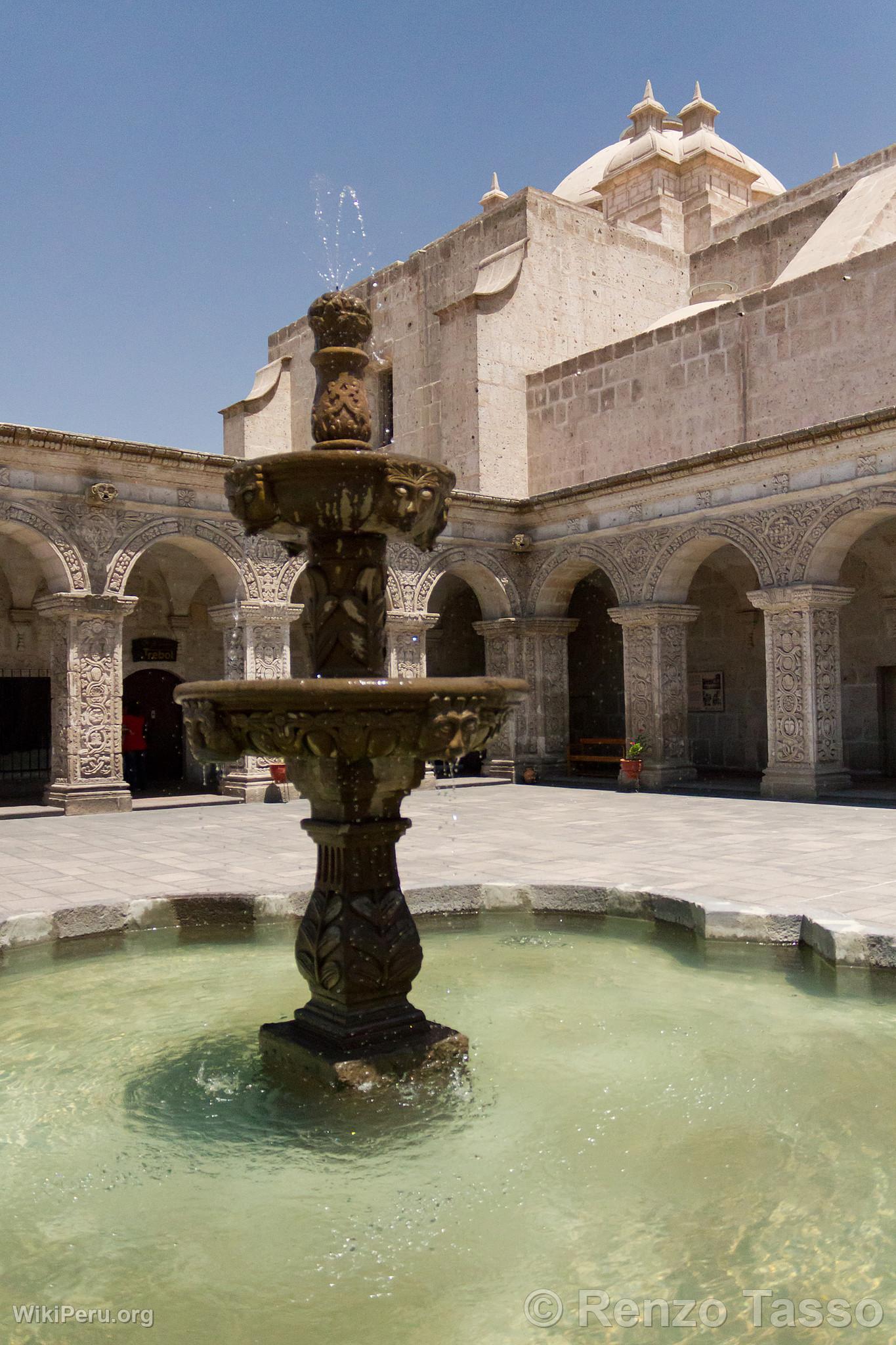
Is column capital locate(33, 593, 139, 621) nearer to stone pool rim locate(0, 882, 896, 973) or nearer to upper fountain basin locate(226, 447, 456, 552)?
stone pool rim locate(0, 882, 896, 973)

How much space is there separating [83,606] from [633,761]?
7.72 meters

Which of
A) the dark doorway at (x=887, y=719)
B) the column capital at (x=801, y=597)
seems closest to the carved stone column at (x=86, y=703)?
the column capital at (x=801, y=597)

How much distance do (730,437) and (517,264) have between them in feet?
17.4

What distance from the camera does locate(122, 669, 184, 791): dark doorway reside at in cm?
1666

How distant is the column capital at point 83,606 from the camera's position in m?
12.7

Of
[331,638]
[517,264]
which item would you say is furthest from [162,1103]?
[517,264]

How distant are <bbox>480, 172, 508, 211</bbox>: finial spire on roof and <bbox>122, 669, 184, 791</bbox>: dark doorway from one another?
15.2 m

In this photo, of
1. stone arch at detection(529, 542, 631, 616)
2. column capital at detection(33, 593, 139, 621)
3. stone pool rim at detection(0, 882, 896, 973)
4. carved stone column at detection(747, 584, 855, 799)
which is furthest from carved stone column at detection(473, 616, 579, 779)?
stone pool rim at detection(0, 882, 896, 973)

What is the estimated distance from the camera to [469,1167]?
10.0ft

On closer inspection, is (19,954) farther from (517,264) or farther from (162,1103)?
(517,264)

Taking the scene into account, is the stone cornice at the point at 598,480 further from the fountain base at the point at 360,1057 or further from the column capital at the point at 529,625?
the fountain base at the point at 360,1057

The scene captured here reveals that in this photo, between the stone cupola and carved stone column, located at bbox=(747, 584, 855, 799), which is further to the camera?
the stone cupola

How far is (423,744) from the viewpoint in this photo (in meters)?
3.57

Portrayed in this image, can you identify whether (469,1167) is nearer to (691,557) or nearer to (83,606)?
(83,606)
